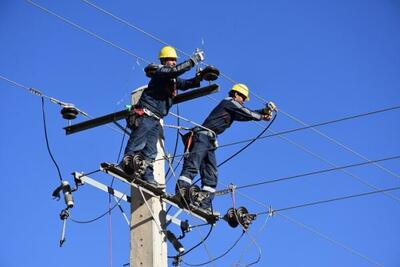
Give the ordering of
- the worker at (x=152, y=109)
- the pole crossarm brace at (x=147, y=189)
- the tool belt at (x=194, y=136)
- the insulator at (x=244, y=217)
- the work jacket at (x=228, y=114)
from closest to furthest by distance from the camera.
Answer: the pole crossarm brace at (x=147, y=189) < the worker at (x=152, y=109) < the insulator at (x=244, y=217) < the tool belt at (x=194, y=136) < the work jacket at (x=228, y=114)

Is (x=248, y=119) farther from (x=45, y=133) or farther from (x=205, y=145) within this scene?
(x=45, y=133)

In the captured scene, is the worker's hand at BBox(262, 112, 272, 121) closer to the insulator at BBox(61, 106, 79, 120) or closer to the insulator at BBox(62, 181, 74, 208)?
the insulator at BBox(61, 106, 79, 120)

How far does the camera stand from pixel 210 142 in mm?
9633

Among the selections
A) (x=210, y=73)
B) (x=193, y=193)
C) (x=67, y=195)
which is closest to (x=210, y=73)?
(x=210, y=73)

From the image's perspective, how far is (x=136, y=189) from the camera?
8172 millimetres

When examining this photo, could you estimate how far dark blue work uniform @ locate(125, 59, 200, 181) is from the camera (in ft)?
28.0

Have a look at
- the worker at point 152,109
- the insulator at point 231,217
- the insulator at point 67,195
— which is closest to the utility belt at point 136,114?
the worker at point 152,109

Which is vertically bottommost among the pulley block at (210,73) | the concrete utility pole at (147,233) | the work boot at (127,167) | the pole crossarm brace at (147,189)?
the concrete utility pole at (147,233)

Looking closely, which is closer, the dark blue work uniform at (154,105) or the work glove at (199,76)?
the dark blue work uniform at (154,105)

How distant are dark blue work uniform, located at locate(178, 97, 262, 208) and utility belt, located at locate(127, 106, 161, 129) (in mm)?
713

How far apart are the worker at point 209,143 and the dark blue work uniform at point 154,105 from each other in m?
0.51

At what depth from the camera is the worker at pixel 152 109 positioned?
26.9 feet

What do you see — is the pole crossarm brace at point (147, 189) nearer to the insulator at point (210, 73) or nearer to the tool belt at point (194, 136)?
the tool belt at point (194, 136)

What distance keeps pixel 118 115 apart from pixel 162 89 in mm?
571
